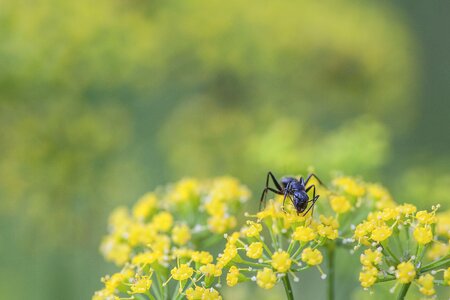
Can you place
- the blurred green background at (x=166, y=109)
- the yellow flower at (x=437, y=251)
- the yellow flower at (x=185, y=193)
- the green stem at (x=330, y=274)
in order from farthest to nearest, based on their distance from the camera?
1. the blurred green background at (x=166, y=109)
2. the yellow flower at (x=185, y=193)
3. the green stem at (x=330, y=274)
4. the yellow flower at (x=437, y=251)

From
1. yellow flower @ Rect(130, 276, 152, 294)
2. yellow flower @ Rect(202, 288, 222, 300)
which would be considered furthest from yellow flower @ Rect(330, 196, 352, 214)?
yellow flower @ Rect(130, 276, 152, 294)

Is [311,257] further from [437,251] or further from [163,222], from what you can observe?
[163,222]

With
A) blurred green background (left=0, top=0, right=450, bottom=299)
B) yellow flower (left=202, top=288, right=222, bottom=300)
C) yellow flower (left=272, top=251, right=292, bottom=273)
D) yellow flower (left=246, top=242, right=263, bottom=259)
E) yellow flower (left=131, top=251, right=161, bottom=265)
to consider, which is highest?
blurred green background (left=0, top=0, right=450, bottom=299)

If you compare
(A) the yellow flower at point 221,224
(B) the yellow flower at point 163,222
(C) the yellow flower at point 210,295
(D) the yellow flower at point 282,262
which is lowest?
(C) the yellow flower at point 210,295

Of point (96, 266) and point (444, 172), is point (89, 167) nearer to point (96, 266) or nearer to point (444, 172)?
point (96, 266)

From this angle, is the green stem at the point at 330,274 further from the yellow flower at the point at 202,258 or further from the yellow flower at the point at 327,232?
the yellow flower at the point at 202,258

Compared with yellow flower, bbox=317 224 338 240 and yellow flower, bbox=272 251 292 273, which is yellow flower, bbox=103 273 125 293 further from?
yellow flower, bbox=317 224 338 240

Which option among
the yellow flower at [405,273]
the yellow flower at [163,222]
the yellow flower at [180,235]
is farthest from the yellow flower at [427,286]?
the yellow flower at [163,222]
